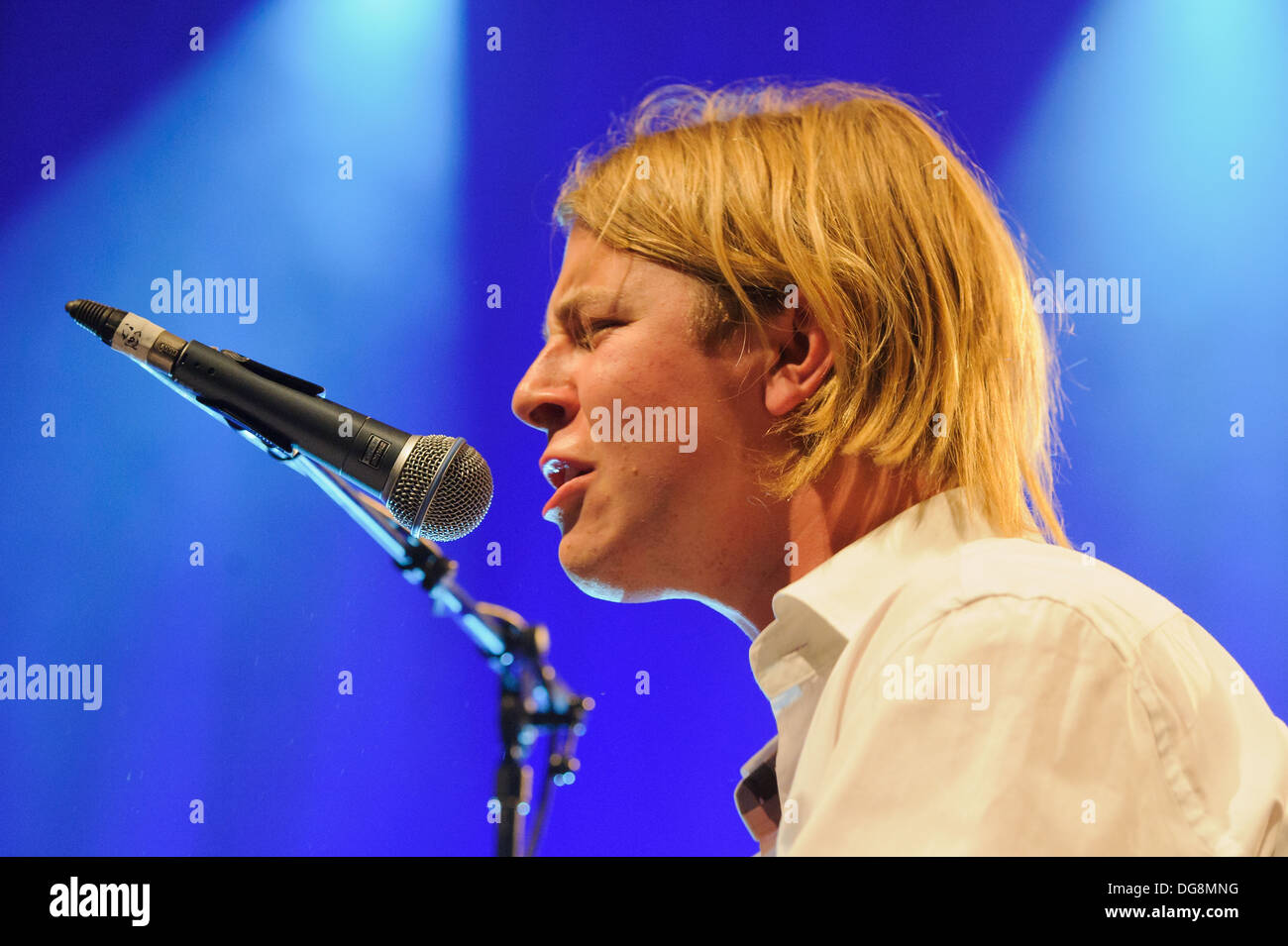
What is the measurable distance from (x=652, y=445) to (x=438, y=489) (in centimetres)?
27

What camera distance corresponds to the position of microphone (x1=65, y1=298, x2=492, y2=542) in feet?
4.42

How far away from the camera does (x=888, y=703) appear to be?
85 cm

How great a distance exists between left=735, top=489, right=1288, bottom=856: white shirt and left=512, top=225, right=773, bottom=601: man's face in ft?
1.47

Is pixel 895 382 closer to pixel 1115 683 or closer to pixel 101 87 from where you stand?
pixel 1115 683

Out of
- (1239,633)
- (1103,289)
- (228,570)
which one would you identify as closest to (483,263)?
(228,570)

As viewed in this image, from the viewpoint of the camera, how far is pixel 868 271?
1.37 m

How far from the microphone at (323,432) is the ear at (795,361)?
0.39m

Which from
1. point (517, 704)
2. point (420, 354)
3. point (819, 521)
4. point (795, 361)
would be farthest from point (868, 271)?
point (420, 354)

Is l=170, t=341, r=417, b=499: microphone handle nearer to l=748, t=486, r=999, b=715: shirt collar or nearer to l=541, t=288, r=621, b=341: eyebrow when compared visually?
l=541, t=288, r=621, b=341: eyebrow

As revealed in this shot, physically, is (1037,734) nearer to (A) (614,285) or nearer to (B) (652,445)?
(B) (652,445)

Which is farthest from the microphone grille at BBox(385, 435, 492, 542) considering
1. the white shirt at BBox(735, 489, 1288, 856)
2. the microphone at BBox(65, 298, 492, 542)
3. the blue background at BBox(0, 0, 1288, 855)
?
the blue background at BBox(0, 0, 1288, 855)

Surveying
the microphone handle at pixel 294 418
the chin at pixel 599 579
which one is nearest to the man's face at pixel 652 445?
the chin at pixel 599 579

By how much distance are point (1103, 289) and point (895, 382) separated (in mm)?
1532

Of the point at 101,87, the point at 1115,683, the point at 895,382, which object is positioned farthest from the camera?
the point at 101,87
